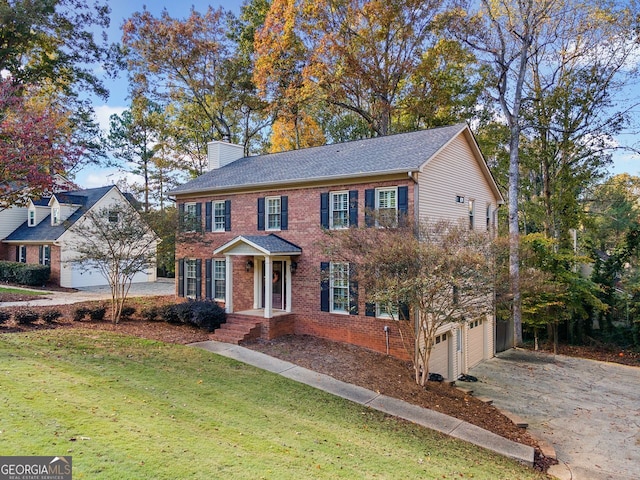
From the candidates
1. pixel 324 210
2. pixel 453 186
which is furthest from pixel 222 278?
pixel 453 186

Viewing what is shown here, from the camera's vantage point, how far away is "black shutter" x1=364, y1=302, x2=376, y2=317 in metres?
12.9

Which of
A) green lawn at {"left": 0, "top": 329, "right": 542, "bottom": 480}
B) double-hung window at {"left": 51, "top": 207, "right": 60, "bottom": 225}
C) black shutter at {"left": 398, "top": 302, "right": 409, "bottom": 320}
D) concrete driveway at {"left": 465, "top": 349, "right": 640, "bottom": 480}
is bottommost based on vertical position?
concrete driveway at {"left": 465, "top": 349, "right": 640, "bottom": 480}

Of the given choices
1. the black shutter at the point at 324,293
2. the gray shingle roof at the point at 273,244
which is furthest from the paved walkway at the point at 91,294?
the black shutter at the point at 324,293

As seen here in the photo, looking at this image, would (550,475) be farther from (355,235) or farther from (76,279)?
(76,279)

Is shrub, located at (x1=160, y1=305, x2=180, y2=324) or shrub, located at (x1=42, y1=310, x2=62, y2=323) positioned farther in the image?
shrub, located at (x1=160, y1=305, x2=180, y2=324)

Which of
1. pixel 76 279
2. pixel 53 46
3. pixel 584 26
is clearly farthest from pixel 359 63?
pixel 76 279

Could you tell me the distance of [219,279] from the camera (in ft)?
55.0

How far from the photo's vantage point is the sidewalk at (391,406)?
8.30 meters

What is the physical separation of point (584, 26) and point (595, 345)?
635 inches

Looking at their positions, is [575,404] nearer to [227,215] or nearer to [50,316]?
[227,215]

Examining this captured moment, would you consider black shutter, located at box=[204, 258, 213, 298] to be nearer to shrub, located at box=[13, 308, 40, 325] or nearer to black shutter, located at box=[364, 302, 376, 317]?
shrub, located at box=[13, 308, 40, 325]

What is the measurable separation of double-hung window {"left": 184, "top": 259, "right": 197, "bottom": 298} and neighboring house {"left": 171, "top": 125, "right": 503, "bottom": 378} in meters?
0.05

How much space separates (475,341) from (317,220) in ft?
28.7

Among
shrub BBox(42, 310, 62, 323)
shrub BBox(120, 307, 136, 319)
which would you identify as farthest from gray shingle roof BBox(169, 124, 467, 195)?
shrub BBox(42, 310, 62, 323)
